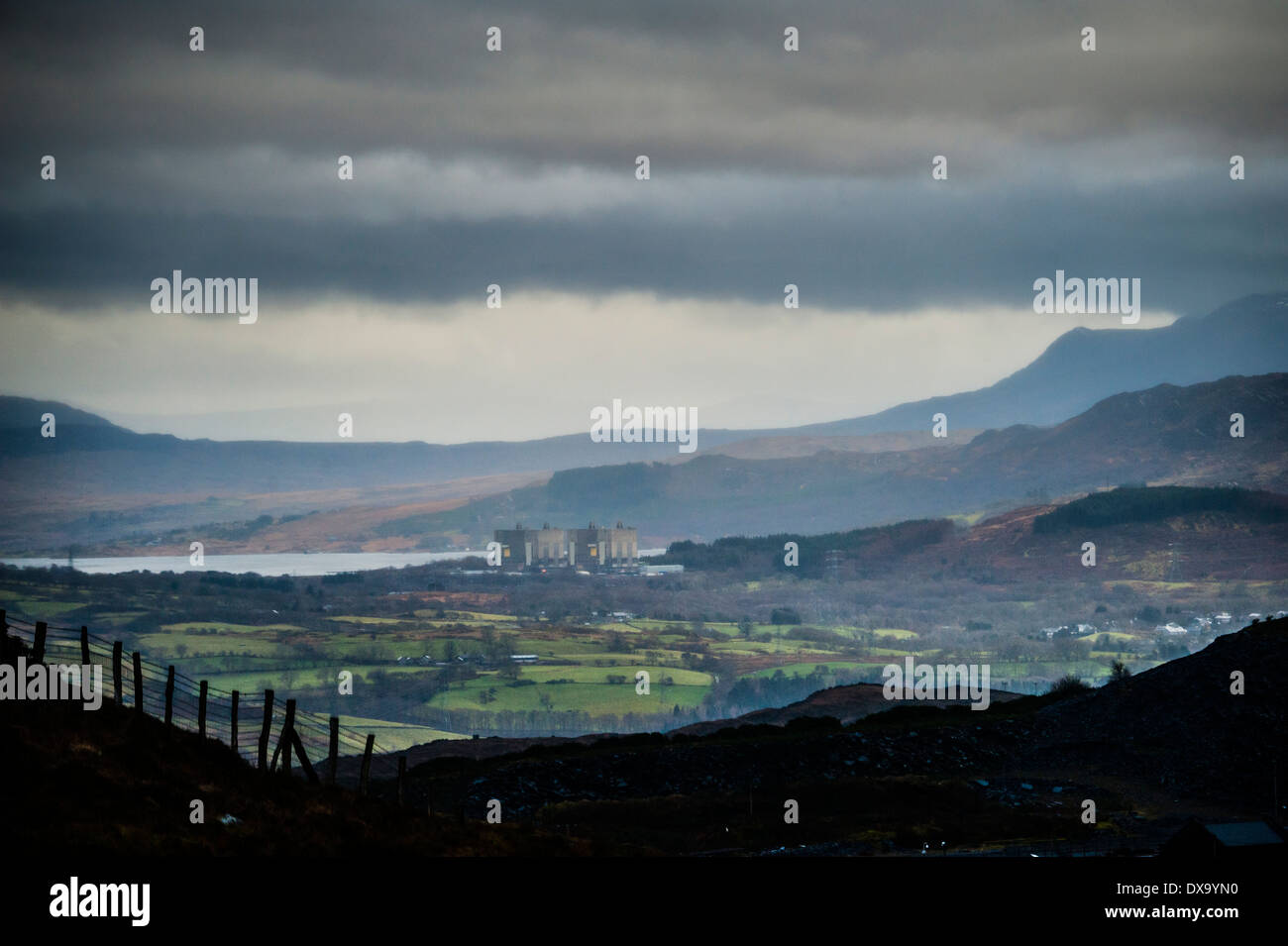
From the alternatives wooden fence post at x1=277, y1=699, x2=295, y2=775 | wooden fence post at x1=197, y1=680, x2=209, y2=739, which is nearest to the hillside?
wooden fence post at x1=277, y1=699, x2=295, y2=775

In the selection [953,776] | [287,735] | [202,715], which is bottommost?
[953,776]

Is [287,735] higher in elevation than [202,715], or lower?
lower

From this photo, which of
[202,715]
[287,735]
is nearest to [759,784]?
[202,715]

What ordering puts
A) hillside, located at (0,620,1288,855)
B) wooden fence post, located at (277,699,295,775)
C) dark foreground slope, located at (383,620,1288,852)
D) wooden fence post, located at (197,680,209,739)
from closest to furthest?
1. hillside, located at (0,620,1288,855)
2. wooden fence post, located at (277,699,295,775)
3. wooden fence post, located at (197,680,209,739)
4. dark foreground slope, located at (383,620,1288,852)

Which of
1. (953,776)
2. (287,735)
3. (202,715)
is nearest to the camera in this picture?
(287,735)

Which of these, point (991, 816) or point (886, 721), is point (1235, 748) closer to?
point (991, 816)

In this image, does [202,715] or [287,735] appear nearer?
[287,735]

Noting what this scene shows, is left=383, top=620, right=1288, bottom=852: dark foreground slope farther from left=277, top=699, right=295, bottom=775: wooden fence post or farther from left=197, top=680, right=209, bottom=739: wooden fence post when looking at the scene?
left=277, top=699, right=295, bottom=775: wooden fence post

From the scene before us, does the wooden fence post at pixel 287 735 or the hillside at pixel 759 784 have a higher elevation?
the wooden fence post at pixel 287 735

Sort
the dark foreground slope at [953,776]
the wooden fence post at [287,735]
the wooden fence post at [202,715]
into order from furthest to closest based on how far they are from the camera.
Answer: the dark foreground slope at [953,776], the wooden fence post at [202,715], the wooden fence post at [287,735]

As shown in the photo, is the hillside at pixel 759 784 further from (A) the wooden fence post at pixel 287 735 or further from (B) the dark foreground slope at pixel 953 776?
(A) the wooden fence post at pixel 287 735

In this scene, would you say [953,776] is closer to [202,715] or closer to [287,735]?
[202,715]

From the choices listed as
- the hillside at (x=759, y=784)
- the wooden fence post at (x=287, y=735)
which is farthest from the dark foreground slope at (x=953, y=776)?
the wooden fence post at (x=287, y=735)
